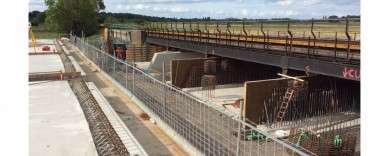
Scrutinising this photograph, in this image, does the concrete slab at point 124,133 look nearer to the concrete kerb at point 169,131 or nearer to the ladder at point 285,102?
the concrete kerb at point 169,131

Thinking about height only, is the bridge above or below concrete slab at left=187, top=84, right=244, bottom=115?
above

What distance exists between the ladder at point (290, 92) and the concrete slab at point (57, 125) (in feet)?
26.8

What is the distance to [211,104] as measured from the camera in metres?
9.14

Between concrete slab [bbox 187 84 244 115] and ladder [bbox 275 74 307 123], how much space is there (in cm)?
257

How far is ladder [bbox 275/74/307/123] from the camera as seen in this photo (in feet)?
44.9

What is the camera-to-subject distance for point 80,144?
6793mm

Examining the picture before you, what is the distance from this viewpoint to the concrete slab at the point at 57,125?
6.60 m

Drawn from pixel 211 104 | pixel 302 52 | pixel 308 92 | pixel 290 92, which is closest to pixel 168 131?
pixel 211 104

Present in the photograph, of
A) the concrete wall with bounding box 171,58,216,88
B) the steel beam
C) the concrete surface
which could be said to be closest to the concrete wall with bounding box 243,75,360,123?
the steel beam

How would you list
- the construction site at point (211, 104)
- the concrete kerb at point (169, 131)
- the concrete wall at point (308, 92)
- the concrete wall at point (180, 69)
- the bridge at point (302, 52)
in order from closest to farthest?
the concrete kerb at point (169, 131), the construction site at point (211, 104), the bridge at point (302, 52), the concrete wall at point (308, 92), the concrete wall at point (180, 69)

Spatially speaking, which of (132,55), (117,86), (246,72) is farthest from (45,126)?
(132,55)

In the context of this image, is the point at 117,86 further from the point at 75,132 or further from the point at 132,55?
the point at 132,55

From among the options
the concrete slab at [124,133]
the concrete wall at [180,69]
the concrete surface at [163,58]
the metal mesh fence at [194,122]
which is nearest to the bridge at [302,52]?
the concrete wall at [180,69]

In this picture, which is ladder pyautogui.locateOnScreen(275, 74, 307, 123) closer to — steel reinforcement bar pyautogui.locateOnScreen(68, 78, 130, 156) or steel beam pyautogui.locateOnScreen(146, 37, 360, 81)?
steel beam pyautogui.locateOnScreen(146, 37, 360, 81)
